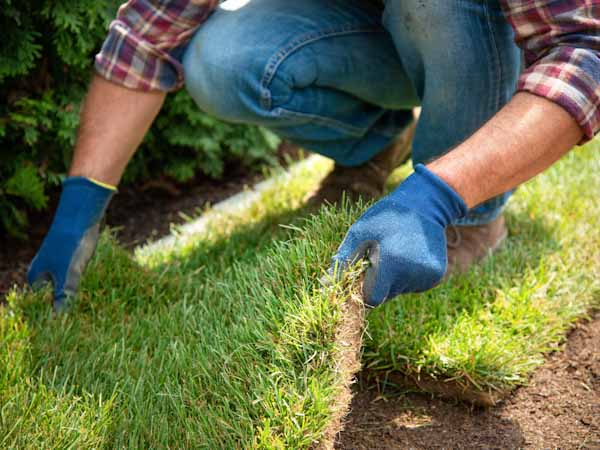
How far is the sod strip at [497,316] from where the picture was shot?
79.7 inches

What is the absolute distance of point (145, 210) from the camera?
3.41m

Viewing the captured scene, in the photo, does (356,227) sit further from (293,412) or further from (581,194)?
(581,194)

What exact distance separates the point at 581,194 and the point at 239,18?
166 cm

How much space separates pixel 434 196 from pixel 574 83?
0.43 m

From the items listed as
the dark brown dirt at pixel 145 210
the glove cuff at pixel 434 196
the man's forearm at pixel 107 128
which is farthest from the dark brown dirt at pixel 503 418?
the dark brown dirt at pixel 145 210

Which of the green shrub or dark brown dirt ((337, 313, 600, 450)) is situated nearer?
dark brown dirt ((337, 313, 600, 450))

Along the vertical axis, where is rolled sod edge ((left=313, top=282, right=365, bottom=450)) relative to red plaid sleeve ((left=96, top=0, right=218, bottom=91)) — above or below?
below

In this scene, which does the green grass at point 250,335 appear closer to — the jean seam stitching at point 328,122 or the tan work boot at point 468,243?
the tan work boot at point 468,243

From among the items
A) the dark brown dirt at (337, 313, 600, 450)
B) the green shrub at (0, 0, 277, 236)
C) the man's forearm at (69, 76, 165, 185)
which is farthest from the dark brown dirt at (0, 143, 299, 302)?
the dark brown dirt at (337, 313, 600, 450)

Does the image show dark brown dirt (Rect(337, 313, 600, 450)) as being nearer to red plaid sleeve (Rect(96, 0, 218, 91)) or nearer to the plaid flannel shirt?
the plaid flannel shirt

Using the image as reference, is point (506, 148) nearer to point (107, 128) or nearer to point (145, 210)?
point (107, 128)

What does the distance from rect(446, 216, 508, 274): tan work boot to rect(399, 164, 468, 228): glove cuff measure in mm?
876

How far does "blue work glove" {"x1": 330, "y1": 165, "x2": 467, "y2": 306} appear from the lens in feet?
5.19

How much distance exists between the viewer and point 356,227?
165 cm
